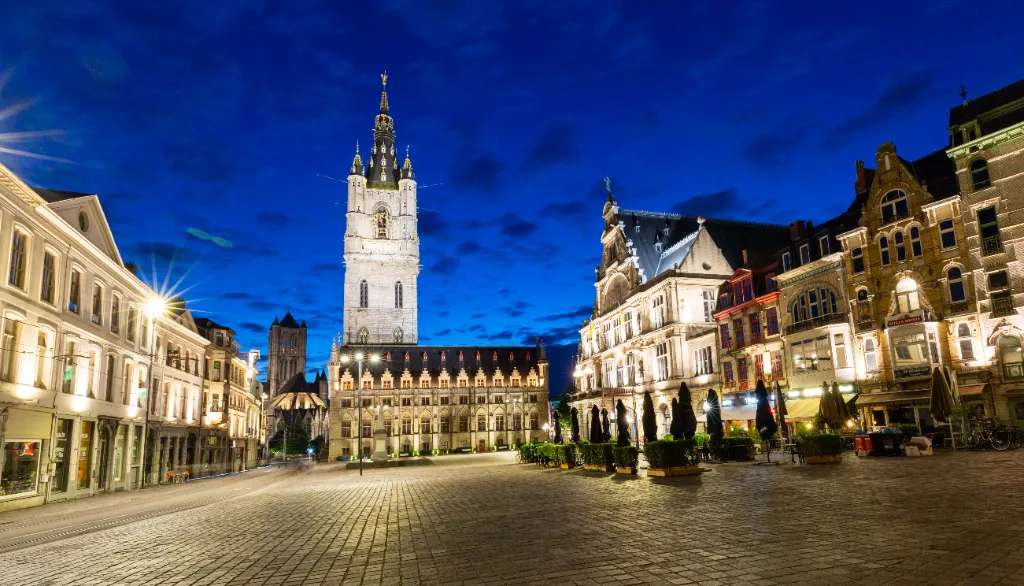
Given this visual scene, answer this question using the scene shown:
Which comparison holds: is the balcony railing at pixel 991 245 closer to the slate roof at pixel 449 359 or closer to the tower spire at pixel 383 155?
the slate roof at pixel 449 359

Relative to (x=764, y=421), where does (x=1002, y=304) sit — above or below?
above

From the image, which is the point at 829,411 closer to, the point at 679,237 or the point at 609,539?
the point at 609,539

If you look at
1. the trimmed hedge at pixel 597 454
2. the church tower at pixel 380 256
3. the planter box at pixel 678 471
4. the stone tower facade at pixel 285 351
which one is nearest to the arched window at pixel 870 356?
the trimmed hedge at pixel 597 454

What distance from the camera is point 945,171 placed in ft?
115

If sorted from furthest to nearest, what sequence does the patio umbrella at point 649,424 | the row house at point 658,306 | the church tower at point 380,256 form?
the church tower at point 380,256, the row house at point 658,306, the patio umbrella at point 649,424

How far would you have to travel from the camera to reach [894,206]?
35906 mm

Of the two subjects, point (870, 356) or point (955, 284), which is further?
point (870, 356)

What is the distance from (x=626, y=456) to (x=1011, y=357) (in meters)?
20.7

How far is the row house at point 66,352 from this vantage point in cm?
2200

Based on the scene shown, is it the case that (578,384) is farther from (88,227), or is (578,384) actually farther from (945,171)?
(88,227)

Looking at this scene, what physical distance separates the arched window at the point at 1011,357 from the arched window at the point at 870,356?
6573 millimetres

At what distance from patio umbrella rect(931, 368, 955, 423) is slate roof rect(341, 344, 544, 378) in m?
84.2

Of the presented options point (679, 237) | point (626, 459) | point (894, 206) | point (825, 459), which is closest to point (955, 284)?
point (894, 206)

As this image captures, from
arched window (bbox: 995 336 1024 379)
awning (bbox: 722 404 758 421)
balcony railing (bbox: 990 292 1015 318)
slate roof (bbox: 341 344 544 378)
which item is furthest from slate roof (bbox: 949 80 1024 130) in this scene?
slate roof (bbox: 341 344 544 378)
